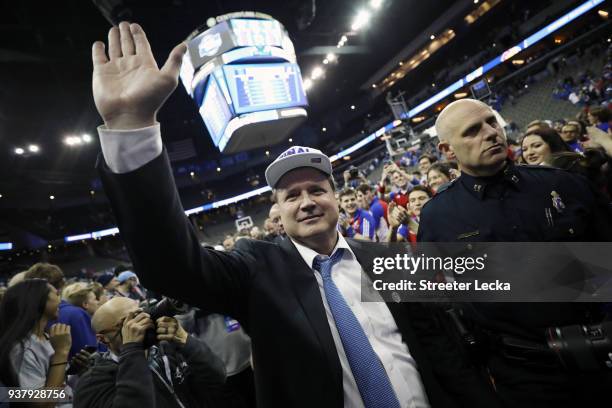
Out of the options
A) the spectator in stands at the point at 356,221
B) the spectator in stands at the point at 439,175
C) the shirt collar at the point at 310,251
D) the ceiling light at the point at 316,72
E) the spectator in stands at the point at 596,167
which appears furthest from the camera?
the ceiling light at the point at 316,72

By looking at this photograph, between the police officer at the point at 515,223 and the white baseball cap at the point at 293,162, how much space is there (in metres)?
0.86

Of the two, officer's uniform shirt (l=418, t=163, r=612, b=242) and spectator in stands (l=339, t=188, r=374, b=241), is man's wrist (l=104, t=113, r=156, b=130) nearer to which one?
officer's uniform shirt (l=418, t=163, r=612, b=242)

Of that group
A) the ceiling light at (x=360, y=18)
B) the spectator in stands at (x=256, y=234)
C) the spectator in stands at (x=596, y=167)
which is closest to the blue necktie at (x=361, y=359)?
the spectator in stands at (x=596, y=167)

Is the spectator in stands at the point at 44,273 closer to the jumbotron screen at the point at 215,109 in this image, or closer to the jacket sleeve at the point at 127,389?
the jacket sleeve at the point at 127,389

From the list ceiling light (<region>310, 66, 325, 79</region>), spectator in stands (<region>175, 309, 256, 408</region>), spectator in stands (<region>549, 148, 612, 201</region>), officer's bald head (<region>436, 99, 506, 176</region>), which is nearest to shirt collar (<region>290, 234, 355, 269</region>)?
officer's bald head (<region>436, 99, 506, 176</region>)

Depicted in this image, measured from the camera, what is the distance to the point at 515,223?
1541 millimetres

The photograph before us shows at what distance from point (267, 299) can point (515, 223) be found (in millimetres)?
1298

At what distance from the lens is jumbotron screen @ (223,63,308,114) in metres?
7.30

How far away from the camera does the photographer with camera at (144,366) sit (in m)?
1.51

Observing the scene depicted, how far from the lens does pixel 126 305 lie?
1.91 meters

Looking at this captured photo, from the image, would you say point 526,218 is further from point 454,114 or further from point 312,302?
point 312,302

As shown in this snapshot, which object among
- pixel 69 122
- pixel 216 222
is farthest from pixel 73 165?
pixel 216 222

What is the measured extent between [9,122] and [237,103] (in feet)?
40.7

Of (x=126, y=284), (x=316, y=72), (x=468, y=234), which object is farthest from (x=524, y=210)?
(x=316, y=72)
